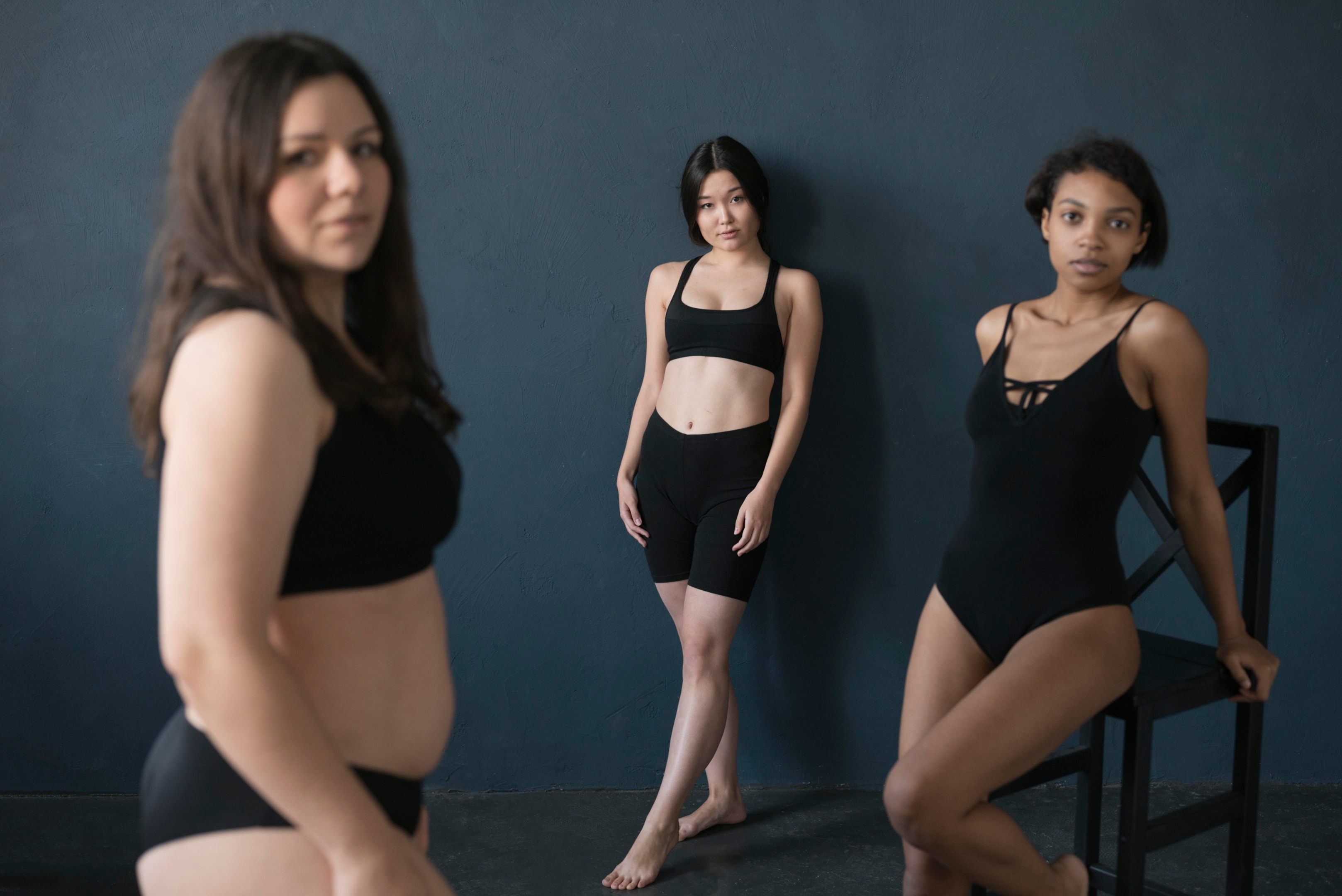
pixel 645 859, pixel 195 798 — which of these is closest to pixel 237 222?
pixel 195 798

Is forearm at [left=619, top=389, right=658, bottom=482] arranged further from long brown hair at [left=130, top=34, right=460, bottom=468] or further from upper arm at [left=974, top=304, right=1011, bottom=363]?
long brown hair at [left=130, top=34, right=460, bottom=468]

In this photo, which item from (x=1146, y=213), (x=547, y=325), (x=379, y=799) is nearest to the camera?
(x=379, y=799)

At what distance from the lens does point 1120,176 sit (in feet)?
5.90

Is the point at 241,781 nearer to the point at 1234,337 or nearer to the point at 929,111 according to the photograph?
the point at 929,111

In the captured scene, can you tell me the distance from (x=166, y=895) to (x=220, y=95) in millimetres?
772

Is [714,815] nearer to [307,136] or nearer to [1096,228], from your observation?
[1096,228]

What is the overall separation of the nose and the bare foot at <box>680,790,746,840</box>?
2139mm

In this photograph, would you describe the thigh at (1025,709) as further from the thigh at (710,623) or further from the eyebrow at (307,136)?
the eyebrow at (307,136)

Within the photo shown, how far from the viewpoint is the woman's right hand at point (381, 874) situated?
2.78 feet

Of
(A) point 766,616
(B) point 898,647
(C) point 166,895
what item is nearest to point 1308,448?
(B) point 898,647

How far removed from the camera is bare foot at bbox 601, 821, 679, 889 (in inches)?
93.6

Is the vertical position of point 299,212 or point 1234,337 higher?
point 299,212

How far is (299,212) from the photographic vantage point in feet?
3.07

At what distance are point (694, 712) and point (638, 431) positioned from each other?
0.78m
